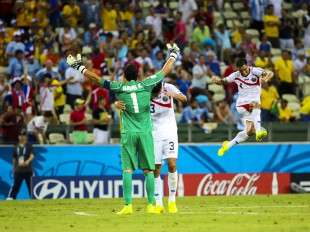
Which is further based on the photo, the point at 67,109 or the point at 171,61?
the point at 67,109

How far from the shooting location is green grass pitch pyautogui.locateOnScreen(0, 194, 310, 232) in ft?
47.5

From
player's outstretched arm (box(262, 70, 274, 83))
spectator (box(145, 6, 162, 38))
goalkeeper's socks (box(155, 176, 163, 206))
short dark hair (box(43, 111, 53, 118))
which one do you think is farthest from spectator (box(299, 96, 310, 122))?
goalkeeper's socks (box(155, 176, 163, 206))

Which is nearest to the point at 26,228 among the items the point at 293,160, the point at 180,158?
the point at 180,158

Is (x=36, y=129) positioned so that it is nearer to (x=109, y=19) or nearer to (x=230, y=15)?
(x=109, y=19)

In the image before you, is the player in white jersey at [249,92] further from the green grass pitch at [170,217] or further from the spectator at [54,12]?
the spectator at [54,12]

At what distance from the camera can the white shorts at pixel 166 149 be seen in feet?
60.8

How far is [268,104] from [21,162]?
801 centimetres

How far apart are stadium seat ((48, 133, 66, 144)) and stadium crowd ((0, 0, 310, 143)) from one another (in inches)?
9.9

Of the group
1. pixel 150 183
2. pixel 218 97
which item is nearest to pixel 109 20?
pixel 218 97

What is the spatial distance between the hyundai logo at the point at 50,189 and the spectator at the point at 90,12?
825 cm

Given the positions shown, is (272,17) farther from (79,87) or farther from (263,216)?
(263,216)

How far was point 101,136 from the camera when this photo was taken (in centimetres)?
2697

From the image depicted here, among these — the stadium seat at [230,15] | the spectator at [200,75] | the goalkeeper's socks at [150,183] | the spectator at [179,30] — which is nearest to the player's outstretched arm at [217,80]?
the goalkeeper's socks at [150,183]

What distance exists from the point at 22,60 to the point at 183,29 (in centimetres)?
643
